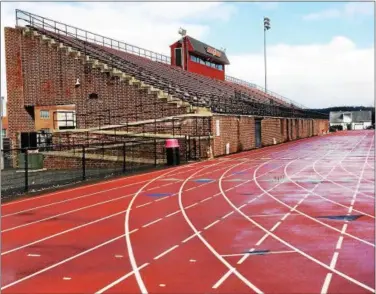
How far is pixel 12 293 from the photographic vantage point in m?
6.29

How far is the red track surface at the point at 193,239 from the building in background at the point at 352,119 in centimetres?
10364

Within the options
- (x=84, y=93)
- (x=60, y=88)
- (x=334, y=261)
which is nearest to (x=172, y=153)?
(x=84, y=93)

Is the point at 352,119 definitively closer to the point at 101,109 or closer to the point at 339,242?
the point at 101,109

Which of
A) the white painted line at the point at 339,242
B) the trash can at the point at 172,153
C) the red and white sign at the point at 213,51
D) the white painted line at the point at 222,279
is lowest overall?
the white painted line at the point at 222,279

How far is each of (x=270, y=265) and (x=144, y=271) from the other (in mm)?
1821

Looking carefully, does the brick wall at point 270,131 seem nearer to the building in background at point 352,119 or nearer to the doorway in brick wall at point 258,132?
the doorway in brick wall at point 258,132

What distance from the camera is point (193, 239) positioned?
29.5ft

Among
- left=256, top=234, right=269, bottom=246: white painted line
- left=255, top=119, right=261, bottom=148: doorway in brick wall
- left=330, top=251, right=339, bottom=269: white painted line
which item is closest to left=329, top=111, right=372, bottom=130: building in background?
left=255, top=119, right=261, bottom=148: doorway in brick wall

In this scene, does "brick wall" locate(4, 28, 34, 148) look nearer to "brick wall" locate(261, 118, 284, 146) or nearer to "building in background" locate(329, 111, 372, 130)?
"brick wall" locate(261, 118, 284, 146)

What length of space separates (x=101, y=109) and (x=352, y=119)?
97.4 m

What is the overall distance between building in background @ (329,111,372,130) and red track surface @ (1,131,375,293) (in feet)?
340

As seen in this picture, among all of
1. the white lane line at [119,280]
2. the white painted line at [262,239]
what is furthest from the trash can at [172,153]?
the white lane line at [119,280]

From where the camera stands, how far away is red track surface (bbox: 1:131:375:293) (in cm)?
655

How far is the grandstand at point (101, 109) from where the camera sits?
28.5 meters
